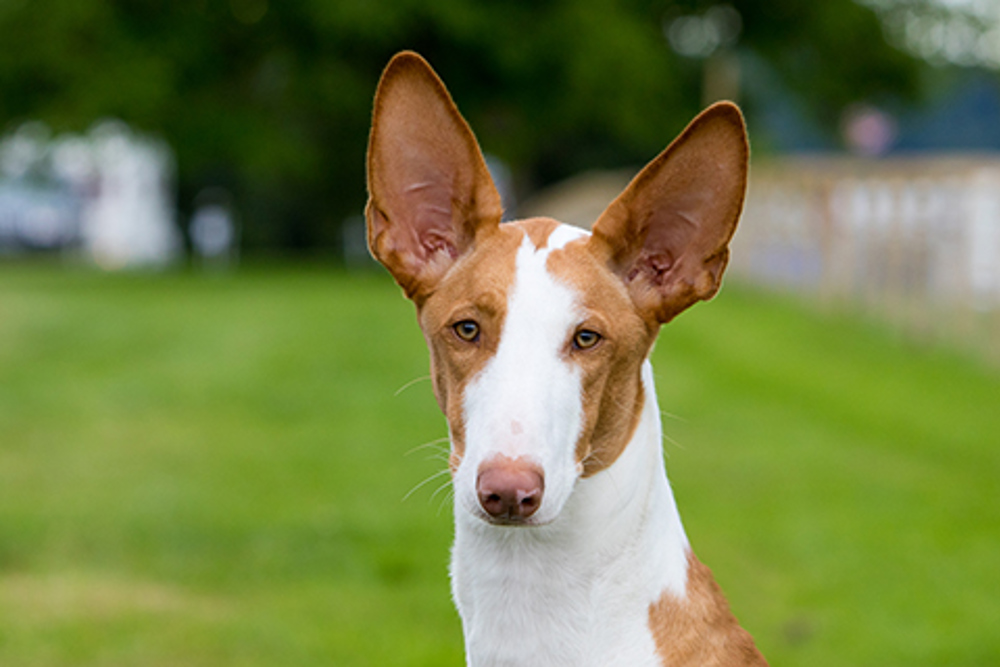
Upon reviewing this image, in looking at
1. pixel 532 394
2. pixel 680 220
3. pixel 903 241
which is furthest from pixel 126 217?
pixel 532 394

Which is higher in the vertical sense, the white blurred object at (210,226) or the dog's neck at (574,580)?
the dog's neck at (574,580)

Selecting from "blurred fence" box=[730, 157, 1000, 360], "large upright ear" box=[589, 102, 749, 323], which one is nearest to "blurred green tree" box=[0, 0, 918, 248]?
"blurred fence" box=[730, 157, 1000, 360]

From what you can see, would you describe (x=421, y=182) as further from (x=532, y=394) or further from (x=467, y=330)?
(x=532, y=394)

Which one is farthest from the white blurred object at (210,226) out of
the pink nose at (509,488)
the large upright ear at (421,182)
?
the pink nose at (509,488)

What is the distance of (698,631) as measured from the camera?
294 centimetres

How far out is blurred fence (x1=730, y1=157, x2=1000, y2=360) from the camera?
14.4 meters

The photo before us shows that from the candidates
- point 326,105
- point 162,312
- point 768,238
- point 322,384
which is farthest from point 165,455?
point 326,105

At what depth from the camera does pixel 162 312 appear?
59.4 ft

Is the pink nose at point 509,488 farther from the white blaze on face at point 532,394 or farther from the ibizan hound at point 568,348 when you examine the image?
the ibizan hound at point 568,348

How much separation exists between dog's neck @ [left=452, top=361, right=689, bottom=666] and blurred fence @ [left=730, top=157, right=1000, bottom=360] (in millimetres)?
11679

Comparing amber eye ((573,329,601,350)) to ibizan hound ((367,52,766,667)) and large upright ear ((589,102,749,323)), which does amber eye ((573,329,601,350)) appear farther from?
large upright ear ((589,102,749,323))

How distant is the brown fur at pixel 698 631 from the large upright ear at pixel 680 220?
0.64m

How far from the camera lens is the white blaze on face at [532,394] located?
8.44 feet

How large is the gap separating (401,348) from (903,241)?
6346 millimetres
